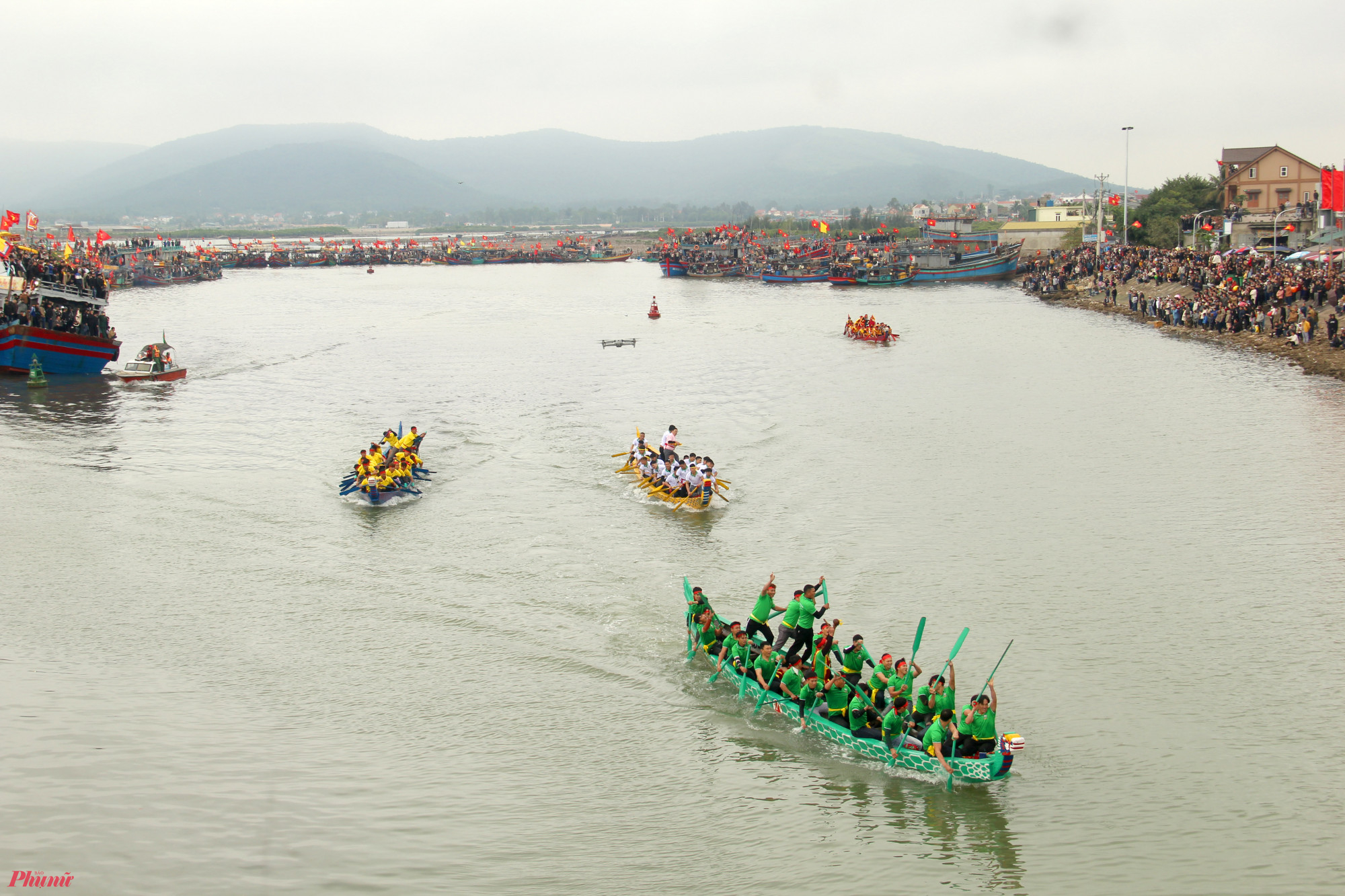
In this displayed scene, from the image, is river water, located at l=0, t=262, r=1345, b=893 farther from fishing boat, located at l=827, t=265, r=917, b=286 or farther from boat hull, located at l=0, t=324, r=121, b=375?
fishing boat, located at l=827, t=265, r=917, b=286

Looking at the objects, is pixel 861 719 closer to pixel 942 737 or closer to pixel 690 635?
pixel 942 737

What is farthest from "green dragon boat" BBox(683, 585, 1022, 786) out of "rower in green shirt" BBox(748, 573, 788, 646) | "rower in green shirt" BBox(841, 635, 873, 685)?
"rower in green shirt" BBox(841, 635, 873, 685)

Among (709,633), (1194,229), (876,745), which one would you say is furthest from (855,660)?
(1194,229)

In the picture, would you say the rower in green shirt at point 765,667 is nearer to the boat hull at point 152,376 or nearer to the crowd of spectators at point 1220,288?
the crowd of spectators at point 1220,288

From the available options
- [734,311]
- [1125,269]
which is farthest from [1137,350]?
[734,311]

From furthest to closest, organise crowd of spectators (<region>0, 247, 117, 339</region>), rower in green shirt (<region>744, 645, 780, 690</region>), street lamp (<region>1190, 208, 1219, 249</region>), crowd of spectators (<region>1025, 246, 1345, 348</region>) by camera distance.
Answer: street lamp (<region>1190, 208, 1219, 249</region>) < crowd of spectators (<region>1025, 246, 1345, 348</region>) < crowd of spectators (<region>0, 247, 117, 339</region>) < rower in green shirt (<region>744, 645, 780, 690</region>)

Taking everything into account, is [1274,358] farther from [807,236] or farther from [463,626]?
[807,236]

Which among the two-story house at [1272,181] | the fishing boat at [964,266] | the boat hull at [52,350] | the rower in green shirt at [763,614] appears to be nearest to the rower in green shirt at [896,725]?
the rower in green shirt at [763,614]
